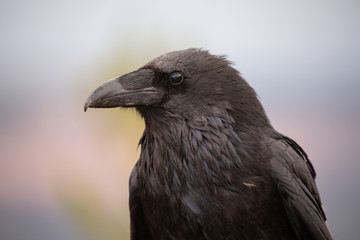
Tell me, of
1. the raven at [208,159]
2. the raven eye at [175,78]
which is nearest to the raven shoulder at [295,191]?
the raven at [208,159]

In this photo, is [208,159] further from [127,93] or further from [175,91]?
[127,93]

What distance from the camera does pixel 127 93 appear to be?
2.12 metres

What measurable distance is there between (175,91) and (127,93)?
0.82 feet

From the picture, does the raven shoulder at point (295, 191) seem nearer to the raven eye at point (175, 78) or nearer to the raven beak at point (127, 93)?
the raven eye at point (175, 78)

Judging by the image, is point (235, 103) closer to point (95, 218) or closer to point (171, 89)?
point (171, 89)

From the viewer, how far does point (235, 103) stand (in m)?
2.17

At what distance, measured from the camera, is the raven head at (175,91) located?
2111mm

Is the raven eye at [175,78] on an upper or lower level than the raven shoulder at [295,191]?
upper

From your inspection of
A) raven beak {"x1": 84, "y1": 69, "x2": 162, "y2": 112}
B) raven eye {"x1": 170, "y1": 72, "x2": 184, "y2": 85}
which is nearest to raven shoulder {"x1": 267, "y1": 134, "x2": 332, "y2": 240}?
raven eye {"x1": 170, "y1": 72, "x2": 184, "y2": 85}

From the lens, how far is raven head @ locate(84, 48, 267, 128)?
2111mm

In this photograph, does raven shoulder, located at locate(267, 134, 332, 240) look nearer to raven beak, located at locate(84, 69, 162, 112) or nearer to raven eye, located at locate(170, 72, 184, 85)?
raven eye, located at locate(170, 72, 184, 85)

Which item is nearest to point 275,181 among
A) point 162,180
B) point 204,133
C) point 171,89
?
point 204,133

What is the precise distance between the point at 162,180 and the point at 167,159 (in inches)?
4.4

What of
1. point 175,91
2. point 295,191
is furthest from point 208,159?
point 295,191
